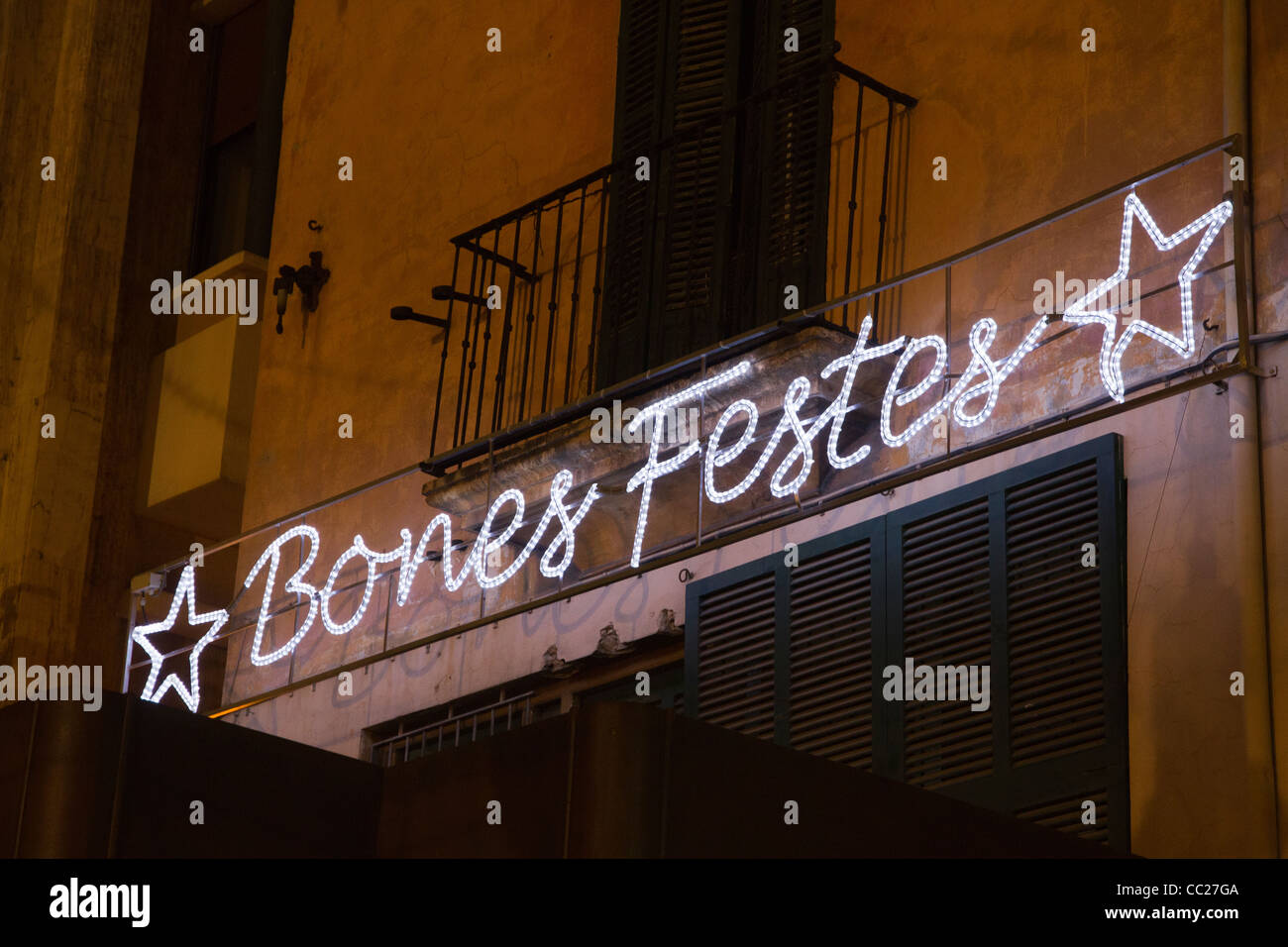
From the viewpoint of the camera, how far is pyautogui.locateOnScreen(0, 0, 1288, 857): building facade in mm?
8297

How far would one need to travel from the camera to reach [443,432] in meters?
11.7

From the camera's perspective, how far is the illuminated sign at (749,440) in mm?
8406

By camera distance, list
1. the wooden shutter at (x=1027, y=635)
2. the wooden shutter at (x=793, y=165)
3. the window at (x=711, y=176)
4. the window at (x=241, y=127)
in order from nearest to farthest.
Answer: the wooden shutter at (x=1027, y=635) → the wooden shutter at (x=793, y=165) → the window at (x=711, y=176) → the window at (x=241, y=127)

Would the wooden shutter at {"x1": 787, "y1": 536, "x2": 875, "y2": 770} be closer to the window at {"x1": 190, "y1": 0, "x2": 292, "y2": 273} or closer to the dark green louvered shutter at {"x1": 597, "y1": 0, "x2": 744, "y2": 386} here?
the dark green louvered shutter at {"x1": 597, "y1": 0, "x2": 744, "y2": 386}

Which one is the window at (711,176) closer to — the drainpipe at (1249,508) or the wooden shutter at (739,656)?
the wooden shutter at (739,656)

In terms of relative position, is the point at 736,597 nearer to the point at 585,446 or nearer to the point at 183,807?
the point at 585,446

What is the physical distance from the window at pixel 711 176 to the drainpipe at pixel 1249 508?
6.50 ft

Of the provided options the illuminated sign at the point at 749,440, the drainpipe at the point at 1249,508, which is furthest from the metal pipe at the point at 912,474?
the drainpipe at the point at 1249,508

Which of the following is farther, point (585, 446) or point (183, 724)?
point (585, 446)

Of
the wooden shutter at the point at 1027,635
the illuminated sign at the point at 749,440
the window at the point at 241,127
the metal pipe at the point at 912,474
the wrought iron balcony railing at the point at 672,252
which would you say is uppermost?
the window at the point at 241,127
